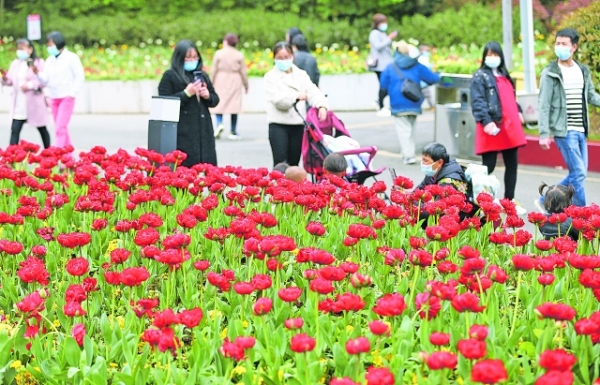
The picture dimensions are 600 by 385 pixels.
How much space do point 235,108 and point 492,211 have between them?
11308 mm

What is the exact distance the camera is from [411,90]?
13766 millimetres

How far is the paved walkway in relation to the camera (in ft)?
42.5

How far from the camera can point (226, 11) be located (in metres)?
32.9

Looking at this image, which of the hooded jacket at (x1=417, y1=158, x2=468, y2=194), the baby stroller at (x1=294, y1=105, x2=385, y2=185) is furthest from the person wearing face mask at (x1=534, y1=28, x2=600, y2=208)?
the hooded jacket at (x1=417, y1=158, x2=468, y2=194)

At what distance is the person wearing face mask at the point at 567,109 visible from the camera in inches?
383

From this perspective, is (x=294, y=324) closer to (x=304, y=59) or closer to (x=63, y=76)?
(x=63, y=76)

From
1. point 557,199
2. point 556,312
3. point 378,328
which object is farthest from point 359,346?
point 557,199

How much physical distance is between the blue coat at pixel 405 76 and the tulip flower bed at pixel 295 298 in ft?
22.9

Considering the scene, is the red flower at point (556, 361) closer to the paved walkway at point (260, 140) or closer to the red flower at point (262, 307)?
the red flower at point (262, 307)

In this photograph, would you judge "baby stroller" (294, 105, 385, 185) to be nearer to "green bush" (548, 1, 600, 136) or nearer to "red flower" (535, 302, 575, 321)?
"green bush" (548, 1, 600, 136)

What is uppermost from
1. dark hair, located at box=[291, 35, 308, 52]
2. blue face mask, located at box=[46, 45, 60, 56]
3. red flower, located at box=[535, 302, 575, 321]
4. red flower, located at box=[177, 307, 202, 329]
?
dark hair, located at box=[291, 35, 308, 52]

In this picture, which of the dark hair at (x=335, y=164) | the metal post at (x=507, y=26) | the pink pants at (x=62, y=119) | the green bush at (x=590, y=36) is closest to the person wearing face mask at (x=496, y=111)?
the dark hair at (x=335, y=164)

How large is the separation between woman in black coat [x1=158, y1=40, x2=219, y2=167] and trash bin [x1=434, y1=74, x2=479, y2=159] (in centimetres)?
440

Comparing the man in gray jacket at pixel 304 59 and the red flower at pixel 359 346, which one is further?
the man in gray jacket at pixel 304 59
